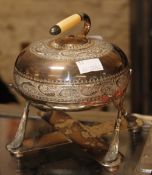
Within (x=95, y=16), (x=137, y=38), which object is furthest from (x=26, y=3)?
(x=137, y=38)

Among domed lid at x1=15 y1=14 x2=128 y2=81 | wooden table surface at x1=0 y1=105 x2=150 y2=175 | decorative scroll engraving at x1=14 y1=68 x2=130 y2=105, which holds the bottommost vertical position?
wooden table surface at x1=0 y1=105 x2=150 y2=175

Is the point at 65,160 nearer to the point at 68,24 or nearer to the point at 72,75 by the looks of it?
the point at 72,75

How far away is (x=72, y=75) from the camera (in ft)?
2.96

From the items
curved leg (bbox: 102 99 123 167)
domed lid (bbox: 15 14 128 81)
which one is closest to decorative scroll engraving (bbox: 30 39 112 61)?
domed lid (bbox: 15 14 128 81)

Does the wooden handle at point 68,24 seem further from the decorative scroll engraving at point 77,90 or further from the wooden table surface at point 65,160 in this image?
the wooden table surface at point 65,160

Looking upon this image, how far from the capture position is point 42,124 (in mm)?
1127

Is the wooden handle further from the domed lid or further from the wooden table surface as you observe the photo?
the wooden table surface

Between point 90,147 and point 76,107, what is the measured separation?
0.38ft

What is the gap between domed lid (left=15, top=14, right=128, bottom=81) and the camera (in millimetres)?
905

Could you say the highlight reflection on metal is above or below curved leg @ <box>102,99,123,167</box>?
above

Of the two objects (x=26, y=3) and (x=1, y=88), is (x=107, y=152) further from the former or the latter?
(x=26, y=3)

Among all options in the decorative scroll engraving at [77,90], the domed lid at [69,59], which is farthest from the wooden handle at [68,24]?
the decorative scroll engraving at [77,90]

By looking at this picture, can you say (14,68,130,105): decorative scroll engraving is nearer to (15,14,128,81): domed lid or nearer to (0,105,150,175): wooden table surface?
(15,14,128,81): domed lid

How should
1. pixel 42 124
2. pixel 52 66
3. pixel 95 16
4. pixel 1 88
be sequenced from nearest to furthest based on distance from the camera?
pixel 52 66
pixel 42 124
pixel 1 88
pixel 95 16
